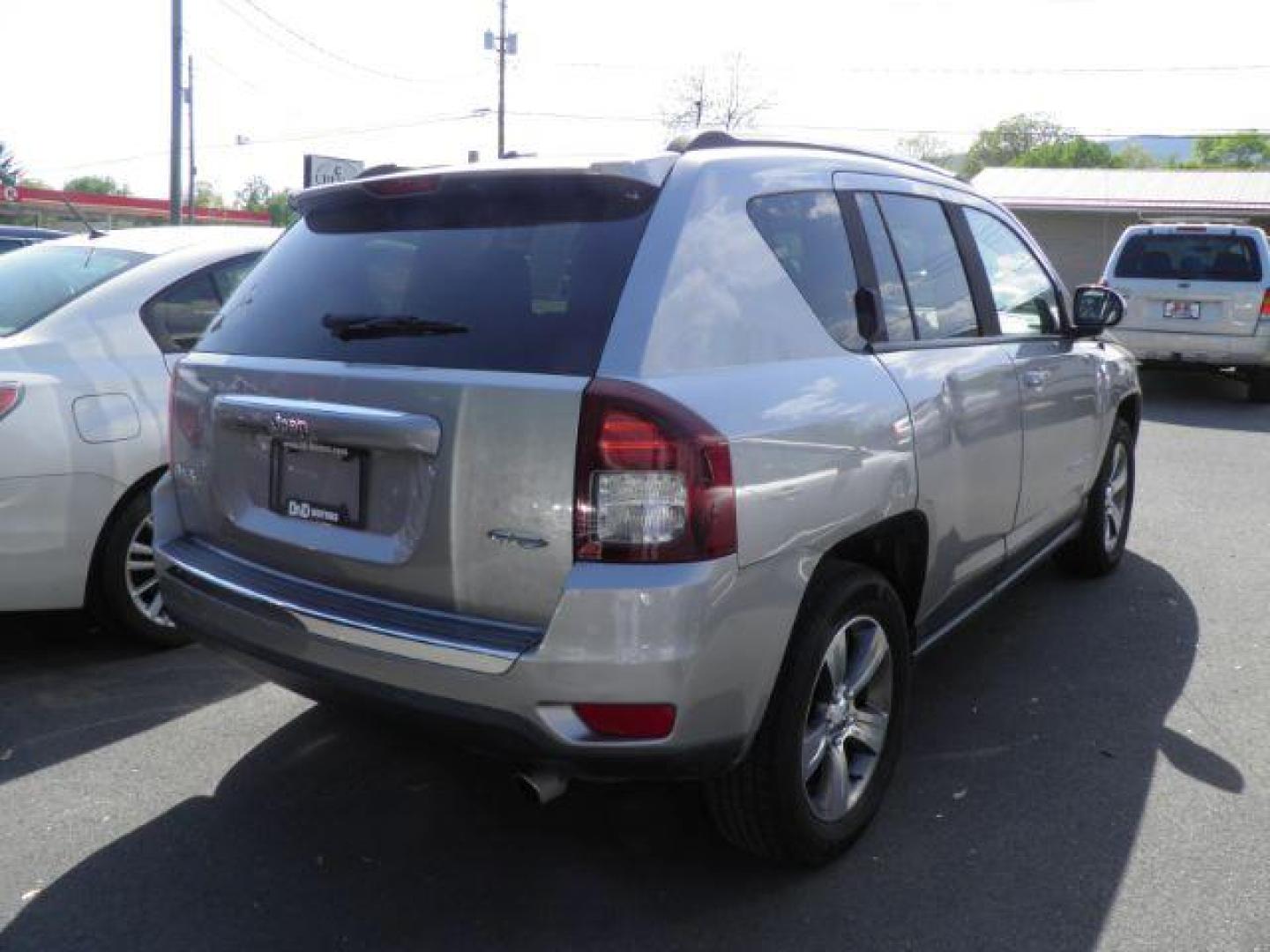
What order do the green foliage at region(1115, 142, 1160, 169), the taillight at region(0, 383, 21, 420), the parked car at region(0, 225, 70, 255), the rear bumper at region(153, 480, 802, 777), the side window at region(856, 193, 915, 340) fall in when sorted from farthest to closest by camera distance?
the green foliage at region(1115, 142, 1160, 169) → the parked car at region(0, 225, 70, 255) → the taillight at region(0, 383, 21, 420) → the side window at region(856, 193, 915, 340) → the rear bumper at region(153, 480, 802, 777)

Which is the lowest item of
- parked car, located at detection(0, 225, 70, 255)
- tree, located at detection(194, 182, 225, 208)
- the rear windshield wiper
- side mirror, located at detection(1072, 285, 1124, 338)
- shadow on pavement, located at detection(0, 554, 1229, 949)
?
shadow on pavement, located at detection(0, 554, 1229, 949)

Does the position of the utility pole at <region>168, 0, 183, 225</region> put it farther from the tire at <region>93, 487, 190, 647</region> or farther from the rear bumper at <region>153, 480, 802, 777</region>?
the rear bumper at <region>153, 480, 802, 777</region>

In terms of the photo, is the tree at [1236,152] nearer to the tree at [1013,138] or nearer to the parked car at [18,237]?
the tree at [1013,138]

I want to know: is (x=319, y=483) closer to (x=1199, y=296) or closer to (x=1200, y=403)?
(x=1199, y=296)

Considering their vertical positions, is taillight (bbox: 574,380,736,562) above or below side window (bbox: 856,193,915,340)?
below

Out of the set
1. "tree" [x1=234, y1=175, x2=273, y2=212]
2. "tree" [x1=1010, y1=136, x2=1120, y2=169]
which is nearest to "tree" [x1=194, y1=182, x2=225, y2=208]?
"tree" [x1=234, y1=175, x2=273, y2=212]

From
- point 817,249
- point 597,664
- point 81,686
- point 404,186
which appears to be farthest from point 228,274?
point 597,664

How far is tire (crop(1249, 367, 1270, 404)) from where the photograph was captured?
40.9ft

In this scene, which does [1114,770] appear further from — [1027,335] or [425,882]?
[425,882]

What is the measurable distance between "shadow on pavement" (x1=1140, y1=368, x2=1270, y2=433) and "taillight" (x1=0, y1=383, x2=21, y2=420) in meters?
10.3

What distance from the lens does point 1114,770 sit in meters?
3.54

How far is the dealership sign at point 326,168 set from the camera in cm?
1214

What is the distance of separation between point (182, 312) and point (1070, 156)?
97.3m

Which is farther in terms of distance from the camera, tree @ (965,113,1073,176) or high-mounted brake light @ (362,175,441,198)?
tree @ (965,113,1073,176)
